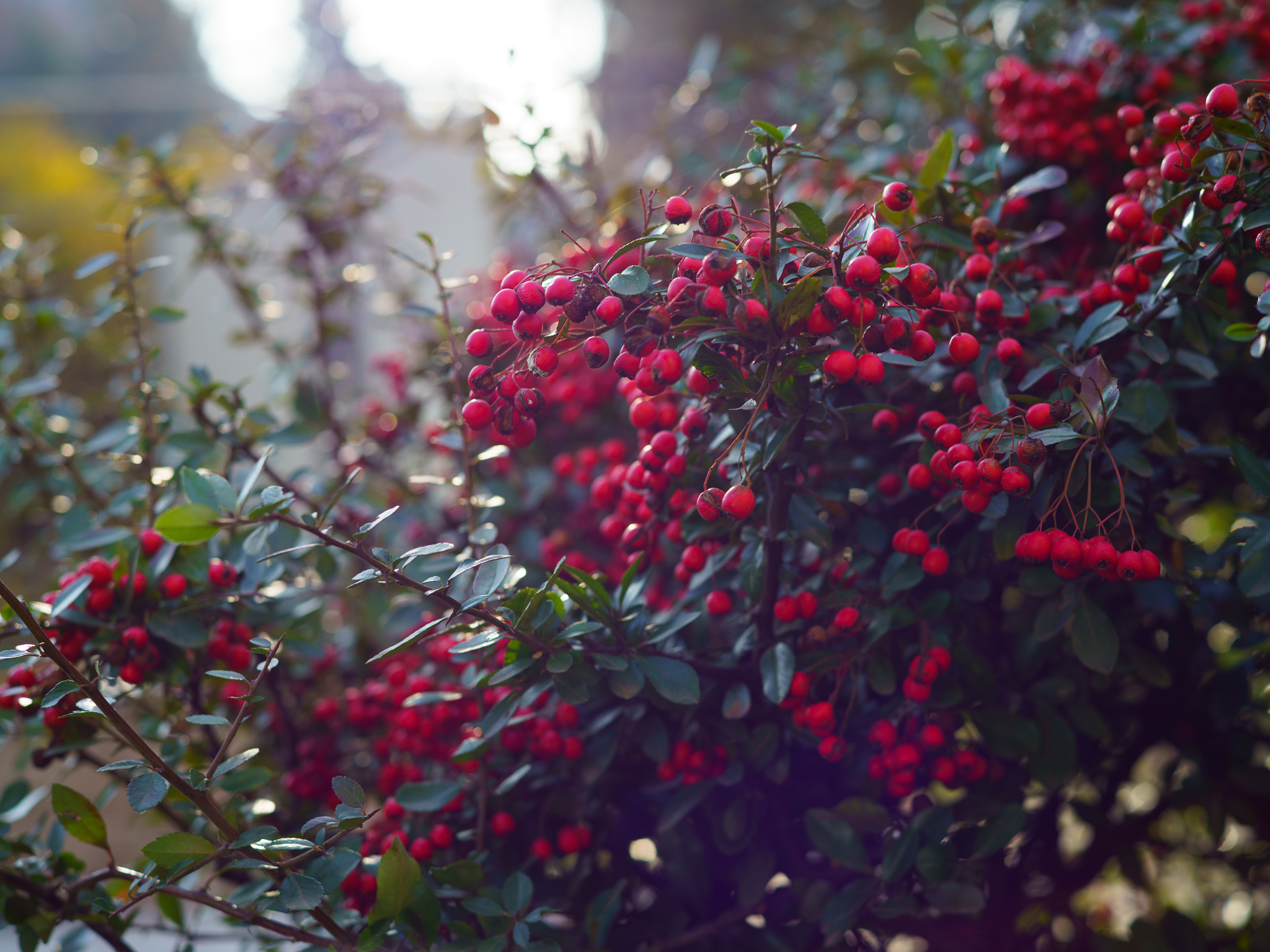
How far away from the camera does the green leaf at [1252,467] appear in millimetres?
929

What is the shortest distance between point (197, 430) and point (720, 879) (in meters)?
1.06

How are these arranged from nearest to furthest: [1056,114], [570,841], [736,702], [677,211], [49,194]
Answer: [677,211] → [736,702] → [570,841] → [1056,114] → [49,194]

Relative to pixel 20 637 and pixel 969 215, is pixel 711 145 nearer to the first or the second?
pixel 969 215

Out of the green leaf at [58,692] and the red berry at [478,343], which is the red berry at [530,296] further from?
the green leaf at [58,692]

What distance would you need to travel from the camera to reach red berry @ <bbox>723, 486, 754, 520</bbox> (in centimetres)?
77

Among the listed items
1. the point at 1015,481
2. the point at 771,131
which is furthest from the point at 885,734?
the point at 771,131

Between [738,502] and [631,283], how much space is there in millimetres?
229

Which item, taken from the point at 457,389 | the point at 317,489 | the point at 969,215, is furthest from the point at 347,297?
the point at 969,215

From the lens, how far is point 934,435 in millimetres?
896

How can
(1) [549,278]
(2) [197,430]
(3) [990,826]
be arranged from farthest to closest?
(2) [197,430]
(3) [990,826]
(1) [549,278]

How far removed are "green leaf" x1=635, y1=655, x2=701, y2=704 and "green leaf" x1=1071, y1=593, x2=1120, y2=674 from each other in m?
0.45

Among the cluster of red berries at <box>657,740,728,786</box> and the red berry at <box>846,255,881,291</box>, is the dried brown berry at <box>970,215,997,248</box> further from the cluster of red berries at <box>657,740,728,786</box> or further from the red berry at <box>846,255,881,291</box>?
the cluster of red berries at <box>657,740,728,786</box>

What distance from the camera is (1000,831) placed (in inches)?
38.9

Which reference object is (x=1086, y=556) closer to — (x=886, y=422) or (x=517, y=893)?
(x=886, y=422)
